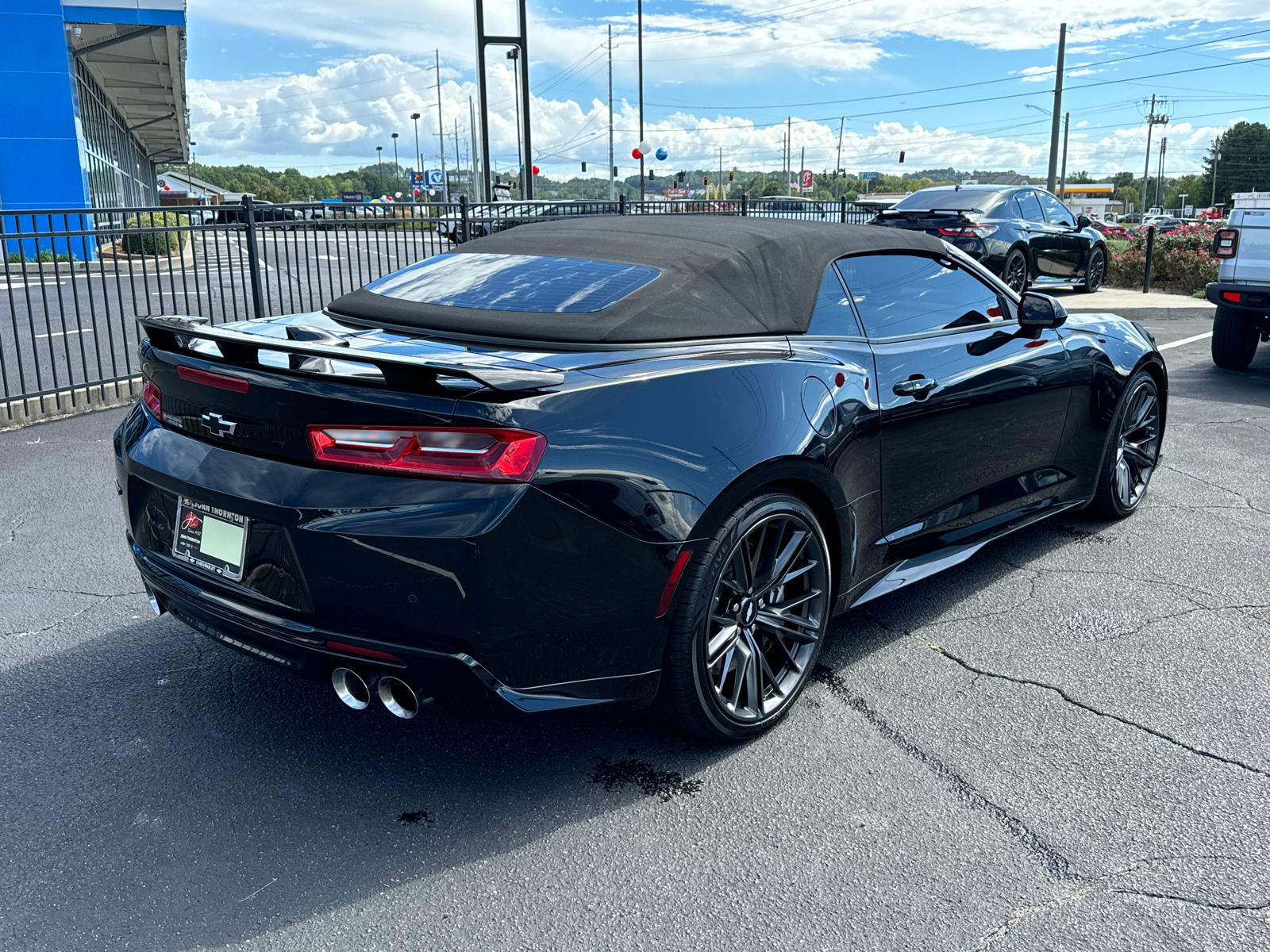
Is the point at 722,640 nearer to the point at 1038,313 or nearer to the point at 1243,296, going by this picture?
the point at 1038,313

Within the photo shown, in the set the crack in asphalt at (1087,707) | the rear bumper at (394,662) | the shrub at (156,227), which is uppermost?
the shrub at (156,227)

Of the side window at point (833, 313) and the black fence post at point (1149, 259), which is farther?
the black fence post at point (1149, 259)

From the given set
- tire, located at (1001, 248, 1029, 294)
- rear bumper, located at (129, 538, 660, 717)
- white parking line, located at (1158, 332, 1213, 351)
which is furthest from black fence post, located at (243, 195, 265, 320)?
white parking line, located at (1158, 332, 1213, 351)

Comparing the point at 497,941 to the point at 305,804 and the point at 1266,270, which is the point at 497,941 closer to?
the point at 305,804

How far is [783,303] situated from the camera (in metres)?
3.40

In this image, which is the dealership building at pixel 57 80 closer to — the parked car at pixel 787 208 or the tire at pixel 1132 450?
the parked car at pixel 787 208

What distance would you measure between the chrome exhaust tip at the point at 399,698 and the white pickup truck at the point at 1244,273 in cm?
898

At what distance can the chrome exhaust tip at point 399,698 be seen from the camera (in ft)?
8.36

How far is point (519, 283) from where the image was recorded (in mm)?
3422

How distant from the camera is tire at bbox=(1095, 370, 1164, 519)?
5.02 metres

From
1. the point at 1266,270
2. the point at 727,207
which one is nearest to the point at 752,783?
the point at 1266,270

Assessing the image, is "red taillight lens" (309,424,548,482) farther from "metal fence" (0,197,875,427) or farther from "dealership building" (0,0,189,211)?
"dealership building" (0,0,189,211)

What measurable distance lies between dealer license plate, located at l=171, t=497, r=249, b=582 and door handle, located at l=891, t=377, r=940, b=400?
7.02 ft

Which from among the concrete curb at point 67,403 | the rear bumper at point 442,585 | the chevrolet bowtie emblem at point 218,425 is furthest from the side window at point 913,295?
the concrete curb at point 67,403
